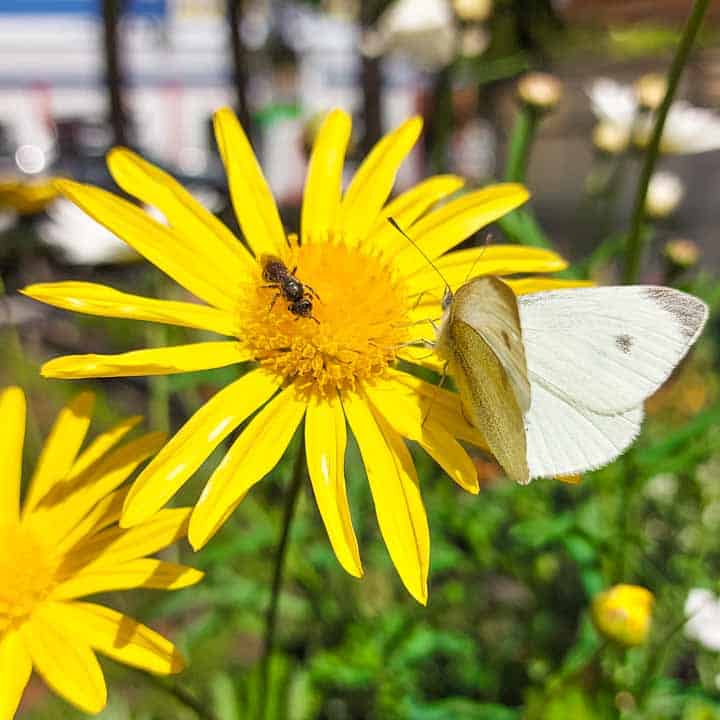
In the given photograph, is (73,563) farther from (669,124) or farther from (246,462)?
(669,124)

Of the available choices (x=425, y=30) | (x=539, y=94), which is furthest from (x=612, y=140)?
(x=425, y=30)

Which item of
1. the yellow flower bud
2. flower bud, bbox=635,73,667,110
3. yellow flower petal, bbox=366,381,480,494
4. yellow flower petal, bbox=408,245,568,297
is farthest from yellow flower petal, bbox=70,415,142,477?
flower bud, bbox=635,73,667,110

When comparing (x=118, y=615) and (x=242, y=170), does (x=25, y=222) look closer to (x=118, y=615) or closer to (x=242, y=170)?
(x=242, y=170)

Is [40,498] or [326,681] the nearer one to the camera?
[40,498]

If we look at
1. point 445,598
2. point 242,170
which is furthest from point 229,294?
point 445,598

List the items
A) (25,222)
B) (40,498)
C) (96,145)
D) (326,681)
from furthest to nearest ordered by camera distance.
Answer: (96,145), (25,222), (326,681), (40,498)

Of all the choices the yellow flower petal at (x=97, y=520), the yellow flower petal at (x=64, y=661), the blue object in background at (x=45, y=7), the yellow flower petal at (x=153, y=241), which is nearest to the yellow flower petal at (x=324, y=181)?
the yellow flower petal at (x=153, y=241)

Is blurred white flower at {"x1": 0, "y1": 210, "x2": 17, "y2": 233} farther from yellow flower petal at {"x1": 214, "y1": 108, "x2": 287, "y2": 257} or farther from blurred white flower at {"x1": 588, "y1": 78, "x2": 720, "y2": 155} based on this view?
blurred white flower at {"x1": 588, "y1": 78, "x2": 720, "y2": 155}

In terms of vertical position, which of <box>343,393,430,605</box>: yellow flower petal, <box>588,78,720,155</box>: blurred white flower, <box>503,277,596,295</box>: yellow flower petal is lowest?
<box>343,393,430,605</box>: yellow flower petal
